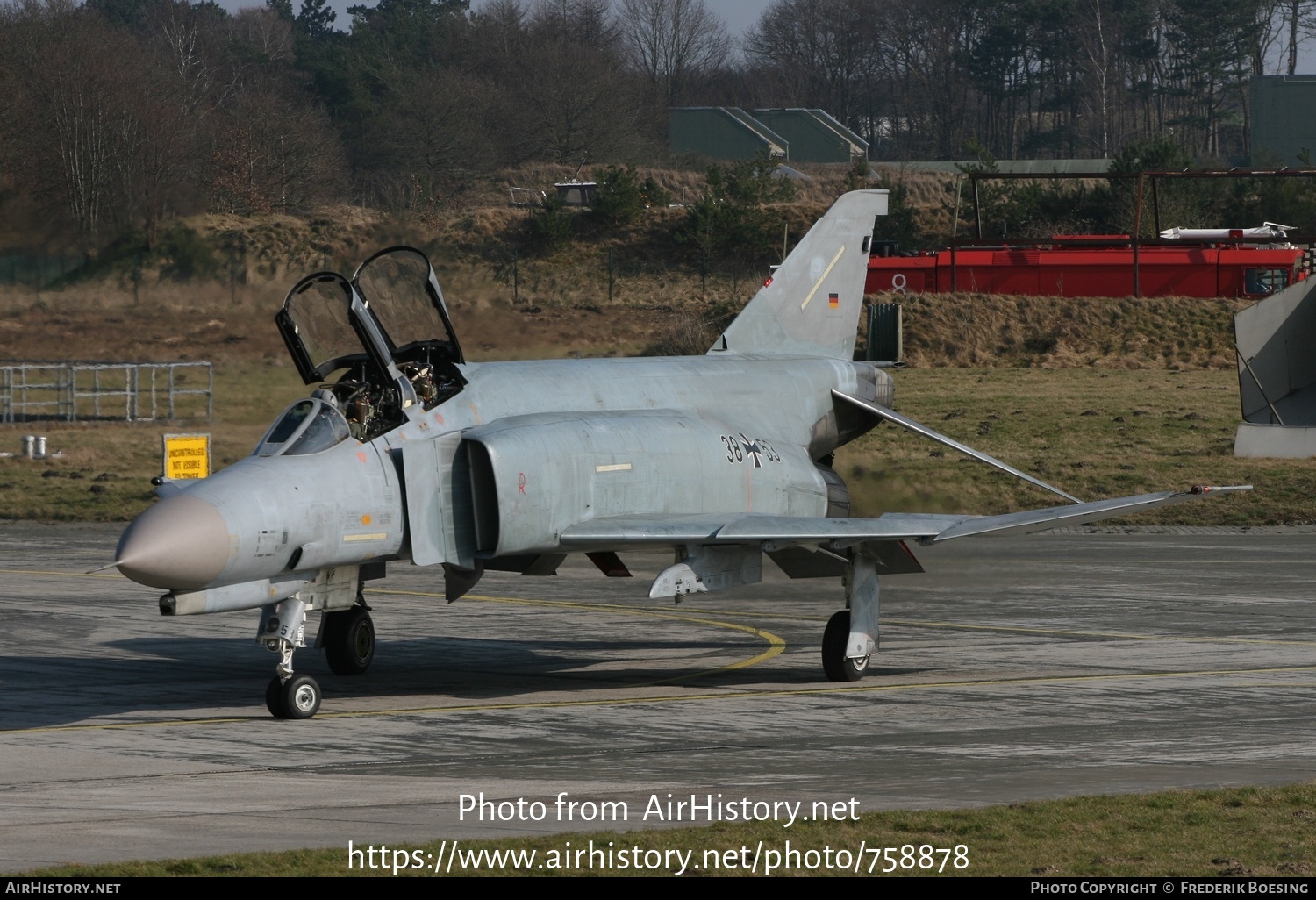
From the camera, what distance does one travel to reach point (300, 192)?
3859 centimetres

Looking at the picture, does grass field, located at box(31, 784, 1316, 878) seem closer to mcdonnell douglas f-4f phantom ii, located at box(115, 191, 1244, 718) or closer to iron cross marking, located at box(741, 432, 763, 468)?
mcdonnell douglas f-4f phantom ii, located at box(115, 191, 1244, 718)

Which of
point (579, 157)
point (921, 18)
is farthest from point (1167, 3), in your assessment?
point (579, 157)

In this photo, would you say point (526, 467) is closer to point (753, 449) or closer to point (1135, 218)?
point (753, 449)

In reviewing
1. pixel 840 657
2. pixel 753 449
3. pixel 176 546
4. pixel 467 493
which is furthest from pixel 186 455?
pixel 176 546

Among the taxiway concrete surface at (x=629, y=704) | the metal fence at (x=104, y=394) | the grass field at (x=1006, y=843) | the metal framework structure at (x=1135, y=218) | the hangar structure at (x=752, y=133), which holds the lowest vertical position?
the taxiway concrete surface at (x=629, y=704)

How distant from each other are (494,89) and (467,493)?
83.1 m

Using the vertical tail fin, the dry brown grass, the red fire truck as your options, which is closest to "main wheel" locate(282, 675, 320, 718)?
the vertical tail fin

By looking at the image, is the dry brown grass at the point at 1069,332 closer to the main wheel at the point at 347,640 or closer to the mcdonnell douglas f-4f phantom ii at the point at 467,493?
the mcdonnell douglas f-4f phantom ii at the point at 467,493

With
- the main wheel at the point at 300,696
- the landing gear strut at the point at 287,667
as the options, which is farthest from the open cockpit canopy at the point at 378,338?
the main wheel at the point at 300,696

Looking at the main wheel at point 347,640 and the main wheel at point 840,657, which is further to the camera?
the main wheel at point 347,640

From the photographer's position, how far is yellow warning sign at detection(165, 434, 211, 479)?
96.1 feet

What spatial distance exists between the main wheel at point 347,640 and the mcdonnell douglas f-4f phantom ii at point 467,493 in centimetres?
2

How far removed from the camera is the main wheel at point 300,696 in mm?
13867

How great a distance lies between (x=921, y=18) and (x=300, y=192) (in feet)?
375
